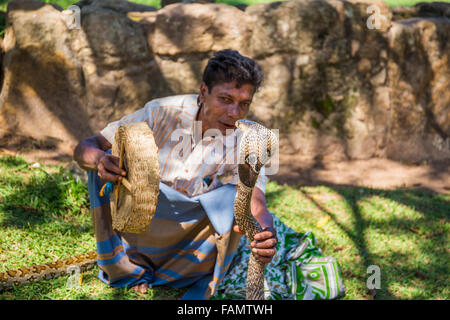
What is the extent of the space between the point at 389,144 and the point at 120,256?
5.01 m

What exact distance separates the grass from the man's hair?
61.8 inches

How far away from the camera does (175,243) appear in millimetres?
3064

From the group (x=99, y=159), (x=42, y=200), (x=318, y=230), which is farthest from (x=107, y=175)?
(x=318, y=230)

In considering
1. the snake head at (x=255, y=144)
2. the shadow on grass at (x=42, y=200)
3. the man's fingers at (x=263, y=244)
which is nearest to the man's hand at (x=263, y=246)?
the man's fingers at (x=263, y=244)

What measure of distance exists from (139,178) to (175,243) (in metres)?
1.00

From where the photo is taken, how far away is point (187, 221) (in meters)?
2.97

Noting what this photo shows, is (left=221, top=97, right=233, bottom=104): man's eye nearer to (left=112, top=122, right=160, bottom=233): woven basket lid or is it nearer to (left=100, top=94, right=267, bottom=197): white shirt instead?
(left=100, top=94, right=267, bottom=197): white shirt

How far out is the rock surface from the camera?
5816 mm

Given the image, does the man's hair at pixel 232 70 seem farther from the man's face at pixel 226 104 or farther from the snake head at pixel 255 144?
the snake head at pixel 255 144

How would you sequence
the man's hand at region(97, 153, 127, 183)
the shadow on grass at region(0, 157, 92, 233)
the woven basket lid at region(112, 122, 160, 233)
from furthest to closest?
the shadow on grass at region(0, 157, 92, 233) < the man's hand at region(97, 153, 127, 183) < the woven basket lid at region(112, 122, 160, 233)

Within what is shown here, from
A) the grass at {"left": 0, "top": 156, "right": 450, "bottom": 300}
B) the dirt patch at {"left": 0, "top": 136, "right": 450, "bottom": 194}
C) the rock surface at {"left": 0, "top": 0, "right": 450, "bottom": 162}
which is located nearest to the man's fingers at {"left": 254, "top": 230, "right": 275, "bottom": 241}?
the grass at {"left": 0, "top": 156, "right": 450, "bottom": 300}

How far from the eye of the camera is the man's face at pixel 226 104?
9.50 feet

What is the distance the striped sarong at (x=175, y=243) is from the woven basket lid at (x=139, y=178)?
56cm

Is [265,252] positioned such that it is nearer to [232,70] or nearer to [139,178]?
[139,178]
